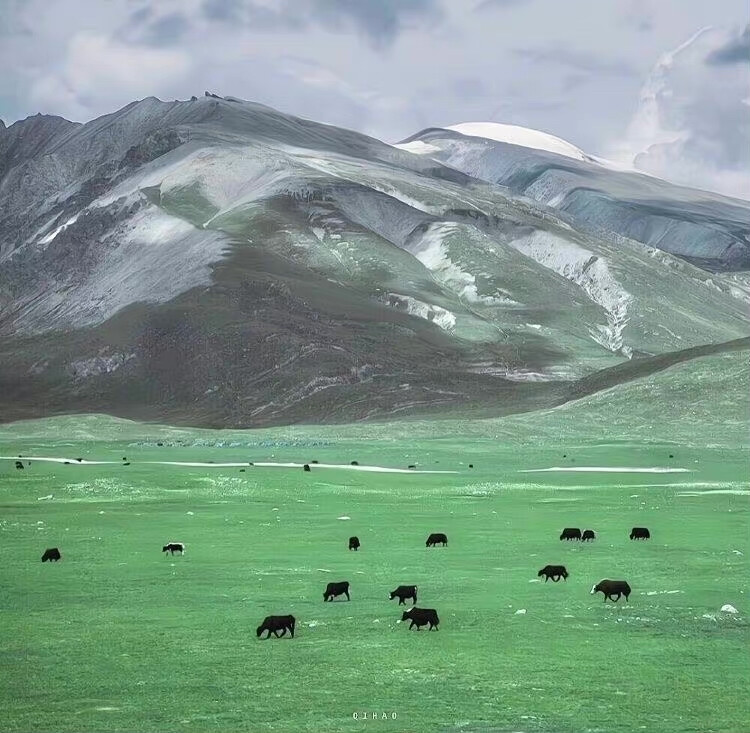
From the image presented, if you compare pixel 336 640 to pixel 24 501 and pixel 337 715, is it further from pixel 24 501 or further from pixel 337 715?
pixel 24 501

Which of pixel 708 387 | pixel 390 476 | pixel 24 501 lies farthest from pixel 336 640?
pixel 708 387

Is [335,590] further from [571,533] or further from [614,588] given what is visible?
[571,533]

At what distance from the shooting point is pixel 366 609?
28969 millimetres

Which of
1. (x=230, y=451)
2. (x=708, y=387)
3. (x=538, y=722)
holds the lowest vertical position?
(x=538, y=722)

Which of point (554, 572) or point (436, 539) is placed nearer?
point (554, 572)

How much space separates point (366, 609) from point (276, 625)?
3.87m

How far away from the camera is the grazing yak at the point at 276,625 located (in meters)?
25.5

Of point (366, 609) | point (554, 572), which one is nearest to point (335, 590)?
point (366, 609)

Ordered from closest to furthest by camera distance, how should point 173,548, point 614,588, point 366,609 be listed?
1. point 366,609
2. point 614,588
3. point 173,548

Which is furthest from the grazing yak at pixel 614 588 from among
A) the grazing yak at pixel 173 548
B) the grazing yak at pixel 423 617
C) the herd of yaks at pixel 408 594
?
the grazing yak at pixel 173 548

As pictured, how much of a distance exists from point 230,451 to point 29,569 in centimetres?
8217

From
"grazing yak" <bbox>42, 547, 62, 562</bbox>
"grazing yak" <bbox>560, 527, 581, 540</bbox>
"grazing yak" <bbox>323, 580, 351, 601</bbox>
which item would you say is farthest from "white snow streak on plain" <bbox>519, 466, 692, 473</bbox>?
"grazing yak" <bbox>323, 580, 351, 601</bbox>

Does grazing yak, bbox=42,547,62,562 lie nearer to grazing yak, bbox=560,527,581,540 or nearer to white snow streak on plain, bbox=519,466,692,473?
grazing yak, bbox=560,527,581,540

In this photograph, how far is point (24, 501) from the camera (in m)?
62.5
